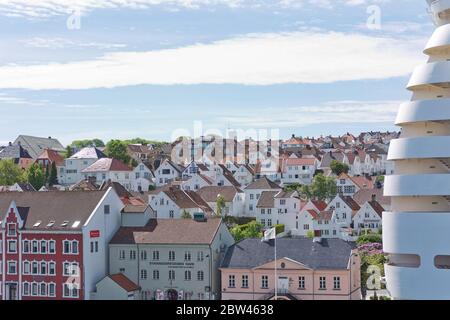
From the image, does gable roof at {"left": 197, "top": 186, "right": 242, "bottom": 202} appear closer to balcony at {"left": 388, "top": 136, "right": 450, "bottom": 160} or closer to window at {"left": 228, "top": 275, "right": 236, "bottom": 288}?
window at {"left": 228, "top": 275, "right": 236, "bottom": 288}

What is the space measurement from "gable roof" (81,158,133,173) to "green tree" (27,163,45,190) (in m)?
5.60

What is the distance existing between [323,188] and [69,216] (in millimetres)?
43625

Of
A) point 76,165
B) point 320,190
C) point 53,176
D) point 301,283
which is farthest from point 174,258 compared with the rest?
point 76,165

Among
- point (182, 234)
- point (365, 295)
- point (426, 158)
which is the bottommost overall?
point (365, 295)

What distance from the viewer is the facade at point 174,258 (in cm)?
4512

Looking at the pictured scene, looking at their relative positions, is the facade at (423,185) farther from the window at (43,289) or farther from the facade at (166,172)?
the facade at (166,172)

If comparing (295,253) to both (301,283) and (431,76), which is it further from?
(431,76)

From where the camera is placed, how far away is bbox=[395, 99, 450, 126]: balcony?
25.9 metres

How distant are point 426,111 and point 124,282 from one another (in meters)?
25.3

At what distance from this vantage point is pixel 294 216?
2825 inches

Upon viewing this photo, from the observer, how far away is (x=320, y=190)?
281 ft

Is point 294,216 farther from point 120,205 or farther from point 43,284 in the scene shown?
point 43,284
